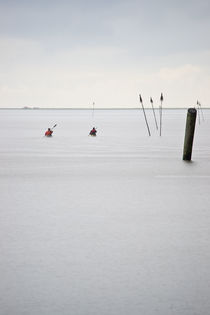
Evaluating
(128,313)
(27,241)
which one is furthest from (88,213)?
(128,313)

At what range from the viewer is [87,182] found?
562 inches

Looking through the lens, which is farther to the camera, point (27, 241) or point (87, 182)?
point (87, 182)

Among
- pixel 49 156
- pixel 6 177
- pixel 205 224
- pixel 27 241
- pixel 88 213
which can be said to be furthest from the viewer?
pixel 49 156

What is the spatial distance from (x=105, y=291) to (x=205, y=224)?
13.5 feet

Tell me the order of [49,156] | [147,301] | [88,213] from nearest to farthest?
1. [147,301]
2. [88,213]
3. [49,156]

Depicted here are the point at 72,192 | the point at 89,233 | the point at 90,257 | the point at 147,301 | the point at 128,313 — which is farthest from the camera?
the point at 72,192

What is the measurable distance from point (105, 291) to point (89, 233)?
272cm

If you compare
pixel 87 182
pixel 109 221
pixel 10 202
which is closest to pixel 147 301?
pixel 109 221

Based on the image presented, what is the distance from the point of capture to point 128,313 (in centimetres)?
478

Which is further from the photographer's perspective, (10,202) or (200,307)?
(10,202)

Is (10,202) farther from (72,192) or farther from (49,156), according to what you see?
(49,156)

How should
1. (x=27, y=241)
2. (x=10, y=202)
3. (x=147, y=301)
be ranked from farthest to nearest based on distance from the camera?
(x=10, y=202)
(x=27, y=241)
(x=147, y=301)

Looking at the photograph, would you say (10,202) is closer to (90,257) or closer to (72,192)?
(72,192)

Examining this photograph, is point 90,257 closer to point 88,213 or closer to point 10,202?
point 88,213
